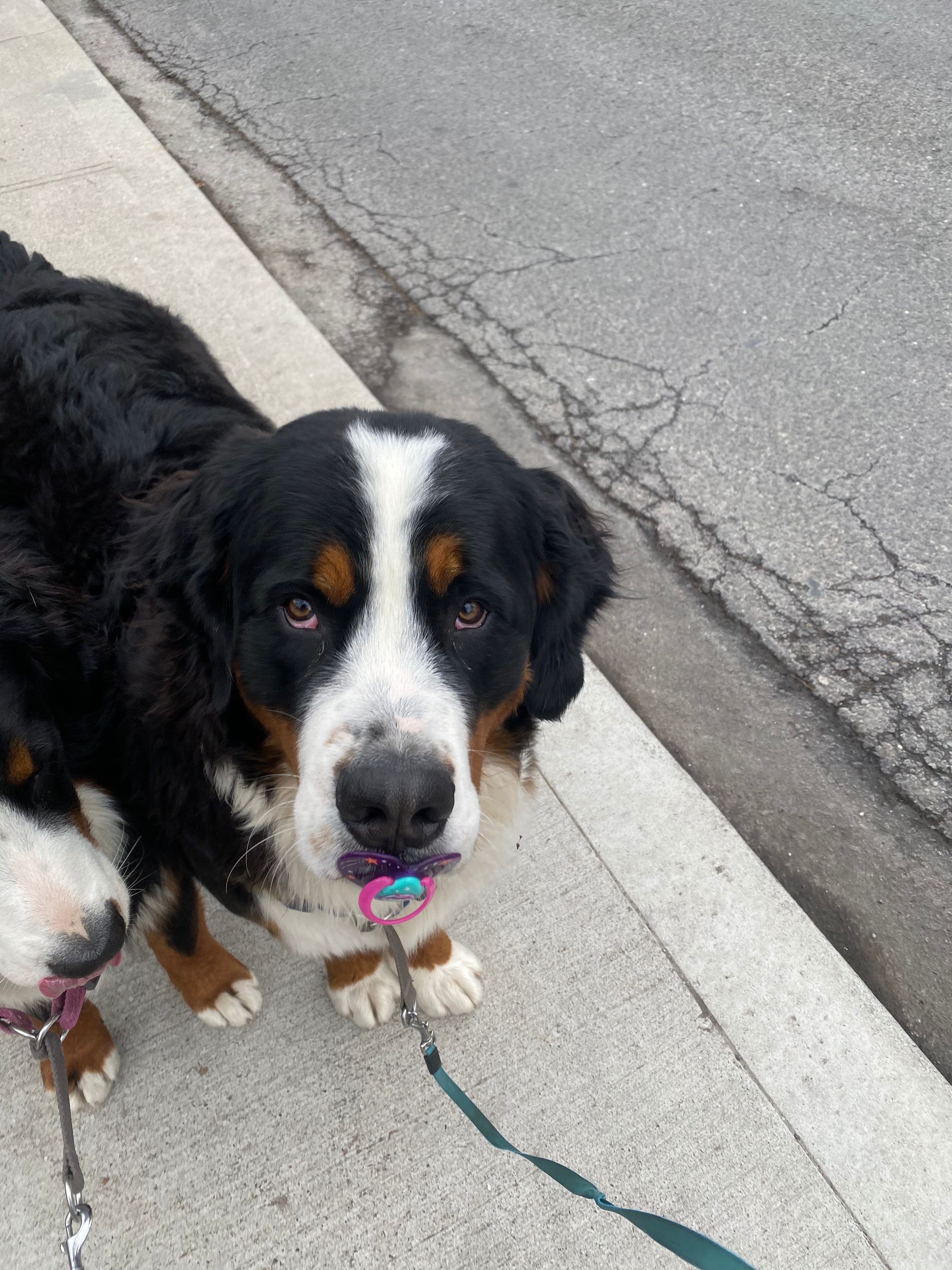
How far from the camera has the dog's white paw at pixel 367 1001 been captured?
2.30 metres

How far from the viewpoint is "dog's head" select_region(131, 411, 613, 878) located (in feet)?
5.14

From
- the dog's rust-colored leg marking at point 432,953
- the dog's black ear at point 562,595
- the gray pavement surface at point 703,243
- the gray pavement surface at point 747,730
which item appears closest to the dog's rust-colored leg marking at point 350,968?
the dog's rust-colored leg marking at point 432,953

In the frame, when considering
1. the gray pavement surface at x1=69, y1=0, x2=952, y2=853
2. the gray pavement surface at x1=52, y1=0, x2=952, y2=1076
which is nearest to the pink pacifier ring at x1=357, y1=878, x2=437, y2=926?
the gray pavement surface at x1=52, y1=0, x2=952, y2=1076

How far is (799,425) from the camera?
153 inches

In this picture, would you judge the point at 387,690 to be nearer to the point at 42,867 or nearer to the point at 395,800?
the point at 395,800

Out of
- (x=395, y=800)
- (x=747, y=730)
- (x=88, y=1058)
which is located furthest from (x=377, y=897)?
(x=747, y=730)

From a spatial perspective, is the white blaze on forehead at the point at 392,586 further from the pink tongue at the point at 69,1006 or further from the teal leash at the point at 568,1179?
the pink tongue at the point at 69,1006

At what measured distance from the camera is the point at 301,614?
5.73ft

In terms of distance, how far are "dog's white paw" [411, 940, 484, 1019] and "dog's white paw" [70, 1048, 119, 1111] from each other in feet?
2.56

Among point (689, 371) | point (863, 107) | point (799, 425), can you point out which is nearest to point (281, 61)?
point (863, 107)

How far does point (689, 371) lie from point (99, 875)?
344 centimetres

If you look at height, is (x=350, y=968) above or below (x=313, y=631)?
below

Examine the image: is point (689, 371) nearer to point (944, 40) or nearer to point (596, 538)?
point (596, 538)

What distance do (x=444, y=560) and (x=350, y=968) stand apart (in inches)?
46.9
